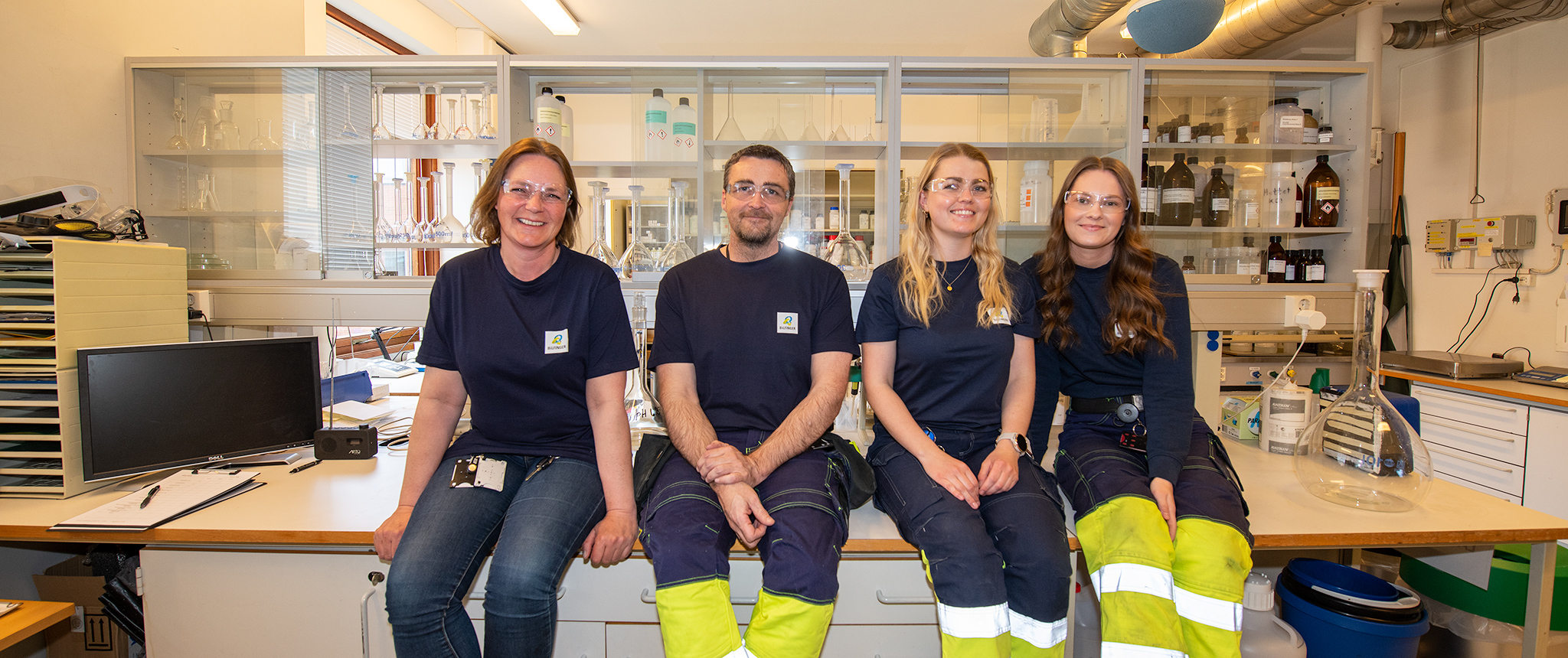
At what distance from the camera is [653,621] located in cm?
143

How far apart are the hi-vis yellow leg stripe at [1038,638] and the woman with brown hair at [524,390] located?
0.82 meters

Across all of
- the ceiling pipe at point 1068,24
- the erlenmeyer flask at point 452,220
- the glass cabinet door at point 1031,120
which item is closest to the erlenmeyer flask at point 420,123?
the erlenmeyer flask at point 452,220

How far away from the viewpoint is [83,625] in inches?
69.6

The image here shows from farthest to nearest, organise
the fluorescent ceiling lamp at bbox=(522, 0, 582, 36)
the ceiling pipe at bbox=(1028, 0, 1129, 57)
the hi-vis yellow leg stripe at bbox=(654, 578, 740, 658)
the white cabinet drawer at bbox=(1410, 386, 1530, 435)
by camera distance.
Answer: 1. the fluorescent ceiling lamp at bbox=(522, 0, 582, 36)
2. the ceiling pipe at bbox=(1028, 0, 1129, 57)
3. the white cabinet drawer at bbox=(1410, 386, 1530, 435)
4. the hi-vis yellow leg stripe at bbox=(654, 578, 740, 658)

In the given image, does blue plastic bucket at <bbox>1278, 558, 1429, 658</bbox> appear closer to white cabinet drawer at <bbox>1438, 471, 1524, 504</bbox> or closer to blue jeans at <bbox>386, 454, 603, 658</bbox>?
blue jeans at <bbox>386, 454, 603, 658</bbox>

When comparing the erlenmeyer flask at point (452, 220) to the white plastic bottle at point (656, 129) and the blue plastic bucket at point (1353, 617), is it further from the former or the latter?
the blue plastic bucket at point (1353, 617)

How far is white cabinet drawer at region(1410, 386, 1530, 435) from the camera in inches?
119

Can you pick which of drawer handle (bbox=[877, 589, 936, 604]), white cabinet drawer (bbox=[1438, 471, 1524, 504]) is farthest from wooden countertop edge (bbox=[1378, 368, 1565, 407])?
drawer handle (bbox=[877, 589, 936, 604])

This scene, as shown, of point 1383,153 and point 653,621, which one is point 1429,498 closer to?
point 653,621

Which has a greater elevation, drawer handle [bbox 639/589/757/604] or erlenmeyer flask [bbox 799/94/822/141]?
erlenmeyer flask [bbox 799/94/822/141]

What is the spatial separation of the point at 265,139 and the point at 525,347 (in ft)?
6.14

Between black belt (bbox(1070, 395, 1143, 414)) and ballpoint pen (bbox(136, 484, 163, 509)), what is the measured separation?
2339mm

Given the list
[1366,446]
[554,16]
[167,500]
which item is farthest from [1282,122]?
[554,16]

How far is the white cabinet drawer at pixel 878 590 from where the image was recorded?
141cm
